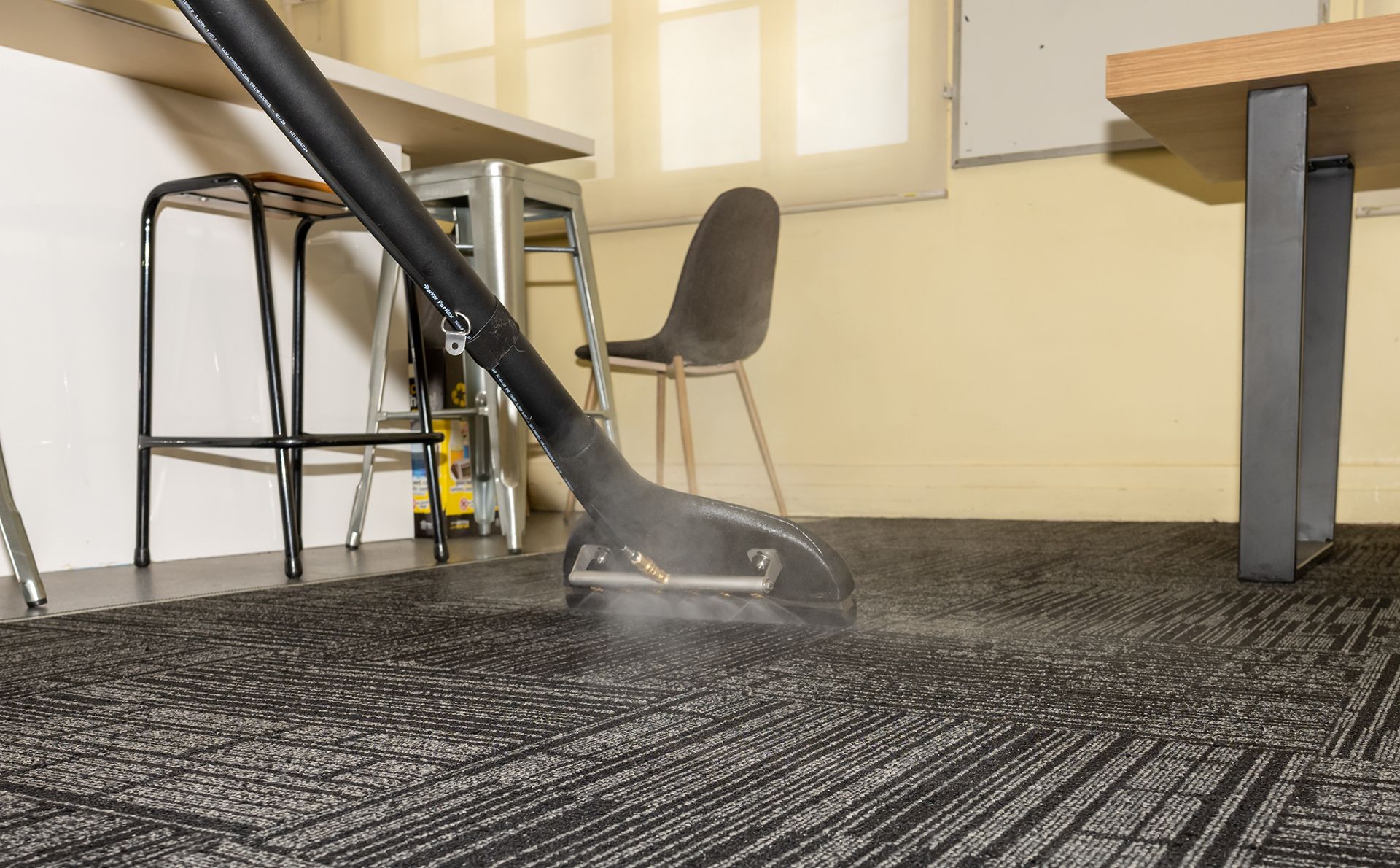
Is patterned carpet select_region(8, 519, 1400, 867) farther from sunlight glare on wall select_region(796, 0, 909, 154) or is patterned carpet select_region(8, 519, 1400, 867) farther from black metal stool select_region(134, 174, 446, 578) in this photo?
sunlight glare on wall select_region(796, 0, 909, 154)

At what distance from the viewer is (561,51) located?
349cm

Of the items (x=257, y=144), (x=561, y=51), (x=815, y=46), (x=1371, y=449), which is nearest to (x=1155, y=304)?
→ (x=1371, y=449)

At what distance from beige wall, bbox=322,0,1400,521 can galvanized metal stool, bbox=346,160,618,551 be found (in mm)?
913

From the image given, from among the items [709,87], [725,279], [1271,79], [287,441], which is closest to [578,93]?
[709,87]

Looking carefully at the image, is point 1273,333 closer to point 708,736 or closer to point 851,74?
point 708,736

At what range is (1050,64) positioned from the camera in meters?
2.84

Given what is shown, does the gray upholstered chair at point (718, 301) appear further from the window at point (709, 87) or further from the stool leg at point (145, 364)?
the stool leg at point (145, 364)

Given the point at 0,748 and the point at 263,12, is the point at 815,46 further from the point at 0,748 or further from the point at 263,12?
the point at 0,748

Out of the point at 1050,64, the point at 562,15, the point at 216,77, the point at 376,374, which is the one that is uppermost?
the point at 562,15

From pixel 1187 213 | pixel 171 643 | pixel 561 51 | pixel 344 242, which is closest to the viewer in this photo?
pixel 171 643

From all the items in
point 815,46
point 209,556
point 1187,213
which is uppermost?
point 815,46

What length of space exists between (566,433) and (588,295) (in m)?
1.28

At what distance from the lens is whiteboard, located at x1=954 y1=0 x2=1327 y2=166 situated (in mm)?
2711

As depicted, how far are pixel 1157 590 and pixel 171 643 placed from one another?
1235mm
